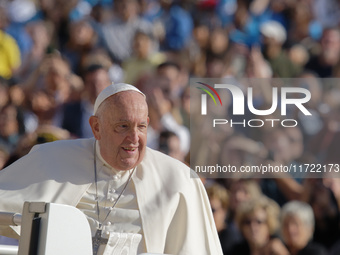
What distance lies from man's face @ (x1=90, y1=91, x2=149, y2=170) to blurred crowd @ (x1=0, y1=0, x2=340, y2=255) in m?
1.81

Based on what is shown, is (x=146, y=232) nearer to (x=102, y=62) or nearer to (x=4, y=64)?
(x=102, y=62)

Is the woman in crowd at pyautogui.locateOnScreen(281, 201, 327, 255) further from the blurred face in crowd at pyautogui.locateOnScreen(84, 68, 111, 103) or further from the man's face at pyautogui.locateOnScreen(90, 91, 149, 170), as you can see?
the man's face at pyautogui.locateOnScreen(90, 91, 149, 170)

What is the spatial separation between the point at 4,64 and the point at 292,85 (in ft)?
10.6

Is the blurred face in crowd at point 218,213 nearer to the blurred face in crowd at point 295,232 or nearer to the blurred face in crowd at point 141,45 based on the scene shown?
the blurred face in crowd at point 295,232

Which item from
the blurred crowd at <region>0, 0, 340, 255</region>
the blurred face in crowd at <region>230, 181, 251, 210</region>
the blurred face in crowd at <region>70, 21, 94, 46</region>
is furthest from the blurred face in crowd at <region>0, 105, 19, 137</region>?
the blurred face in crowd at <region>230, 181, 251, 210</region>

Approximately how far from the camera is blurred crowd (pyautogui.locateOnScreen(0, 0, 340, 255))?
7332mm

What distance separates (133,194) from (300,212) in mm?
2917

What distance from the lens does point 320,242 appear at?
23.8 ft

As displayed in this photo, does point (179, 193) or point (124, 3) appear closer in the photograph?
point (179, 193)

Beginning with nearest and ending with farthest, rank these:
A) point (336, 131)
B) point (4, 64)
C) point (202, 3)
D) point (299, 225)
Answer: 1. point (299, 225)
2. point (336, 131)
3. point (4, 64)
4. point (202, 3)

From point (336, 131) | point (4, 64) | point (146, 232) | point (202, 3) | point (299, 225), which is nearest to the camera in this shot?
point (146, 232)

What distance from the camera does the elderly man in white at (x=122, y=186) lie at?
14.9 ft

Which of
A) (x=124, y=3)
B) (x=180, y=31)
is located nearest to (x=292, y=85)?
(x=180, y=31)

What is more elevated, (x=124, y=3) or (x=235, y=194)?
(x=124, y=3)
